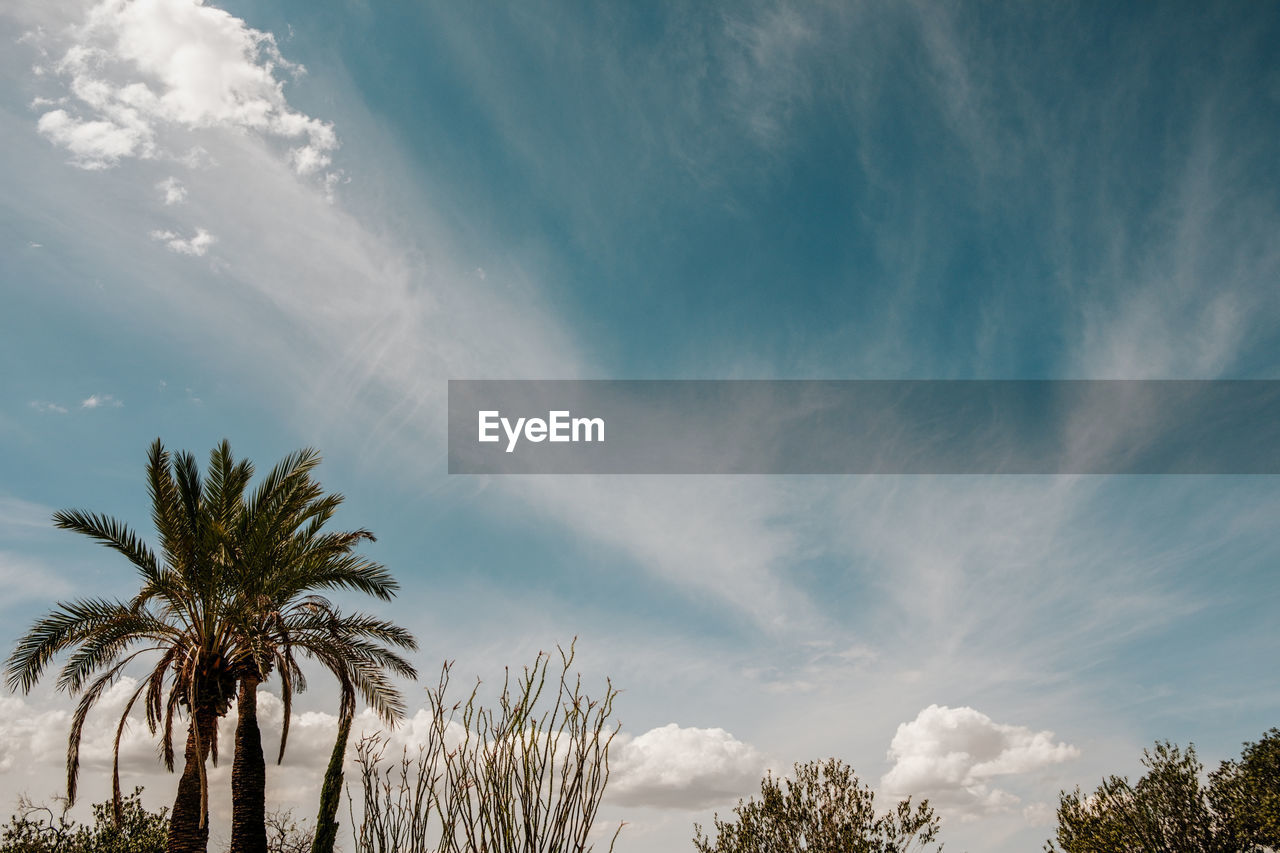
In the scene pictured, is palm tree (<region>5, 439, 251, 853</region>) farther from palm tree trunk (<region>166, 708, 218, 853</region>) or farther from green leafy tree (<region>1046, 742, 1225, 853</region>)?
green leafy tree (<region>1046, 742, 1225, 853</region>)

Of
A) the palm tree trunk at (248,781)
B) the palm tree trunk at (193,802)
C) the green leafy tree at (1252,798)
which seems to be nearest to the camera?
the palm tree trunk at (193,802)

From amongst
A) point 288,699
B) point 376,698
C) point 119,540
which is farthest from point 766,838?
point 119,540

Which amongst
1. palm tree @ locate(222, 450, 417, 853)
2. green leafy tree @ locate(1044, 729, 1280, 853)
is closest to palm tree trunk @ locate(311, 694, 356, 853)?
palm tree @ locate(222, 450, 417, 853)

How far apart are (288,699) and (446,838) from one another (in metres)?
10.9

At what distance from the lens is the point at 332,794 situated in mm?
15188

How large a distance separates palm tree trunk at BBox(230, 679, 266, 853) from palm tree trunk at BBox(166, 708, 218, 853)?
641 millimetres

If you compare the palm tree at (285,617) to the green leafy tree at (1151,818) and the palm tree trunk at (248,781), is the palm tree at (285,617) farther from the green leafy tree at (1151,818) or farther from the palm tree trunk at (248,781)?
the green leafy tree at (1151,818)

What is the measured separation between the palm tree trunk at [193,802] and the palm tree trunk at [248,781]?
0.64 m

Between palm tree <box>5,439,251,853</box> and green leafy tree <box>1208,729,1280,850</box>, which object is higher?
palm tree <box>5,439,251,853</box>

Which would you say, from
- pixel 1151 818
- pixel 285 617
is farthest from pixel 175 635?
pixel 1151 818

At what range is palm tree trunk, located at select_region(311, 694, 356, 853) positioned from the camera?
14.8 meters

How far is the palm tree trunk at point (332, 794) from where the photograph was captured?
14820 mm

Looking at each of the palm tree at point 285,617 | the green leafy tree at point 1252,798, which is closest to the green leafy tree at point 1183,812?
the green leafy tree at point 1252,798

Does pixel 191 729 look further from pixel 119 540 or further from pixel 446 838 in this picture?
pixel 446 838
